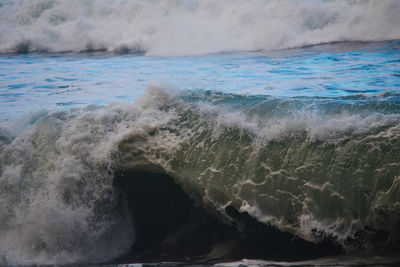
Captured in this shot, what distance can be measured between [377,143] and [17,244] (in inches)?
117

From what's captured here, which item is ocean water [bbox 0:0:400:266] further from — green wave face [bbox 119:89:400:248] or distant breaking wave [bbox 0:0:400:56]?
distant breaking wave [bbox 0:0:400:56]

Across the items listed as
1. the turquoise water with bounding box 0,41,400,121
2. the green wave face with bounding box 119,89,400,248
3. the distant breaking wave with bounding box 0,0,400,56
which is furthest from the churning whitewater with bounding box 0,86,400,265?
the distant breaking wave with bounding box 0,0,400,56

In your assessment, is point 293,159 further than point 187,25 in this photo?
No

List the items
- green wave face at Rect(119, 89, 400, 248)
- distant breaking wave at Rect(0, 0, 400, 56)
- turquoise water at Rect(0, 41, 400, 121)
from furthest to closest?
distant breaking wave at Rect(0, 0, 400, 56) → turquoise water at Rect(0, 41, 400, 121) → green wave face at Rect(119, 89, 400, 248)

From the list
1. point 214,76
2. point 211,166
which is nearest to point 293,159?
point 211,166

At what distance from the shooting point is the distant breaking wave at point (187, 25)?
11719 mm

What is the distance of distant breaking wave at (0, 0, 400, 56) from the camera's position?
461 inches

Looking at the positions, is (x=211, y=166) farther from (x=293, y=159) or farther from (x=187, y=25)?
(x=187, y=25)

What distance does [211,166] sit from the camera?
141 inches

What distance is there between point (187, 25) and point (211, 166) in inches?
452

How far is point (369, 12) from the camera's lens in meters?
11.7

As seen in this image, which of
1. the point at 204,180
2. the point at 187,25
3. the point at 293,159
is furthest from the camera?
the point at 187,25

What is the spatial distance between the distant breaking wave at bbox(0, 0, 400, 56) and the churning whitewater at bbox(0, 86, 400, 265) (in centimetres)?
817

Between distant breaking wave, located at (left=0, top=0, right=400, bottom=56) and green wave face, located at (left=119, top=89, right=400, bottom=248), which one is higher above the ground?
distant breaking wave, located at (left=0, top=0, right=400, bottom=56)
